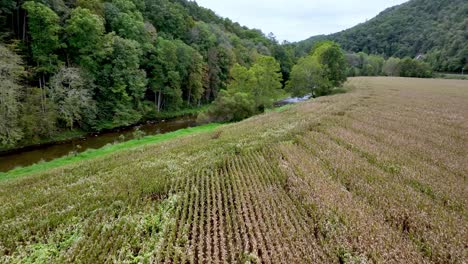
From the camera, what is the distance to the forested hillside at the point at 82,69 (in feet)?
80.1

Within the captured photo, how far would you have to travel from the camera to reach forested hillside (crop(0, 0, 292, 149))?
2441 centimetres

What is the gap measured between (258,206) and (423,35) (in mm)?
153396

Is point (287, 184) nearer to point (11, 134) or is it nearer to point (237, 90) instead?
point (11, 134)

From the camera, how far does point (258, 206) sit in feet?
27.0

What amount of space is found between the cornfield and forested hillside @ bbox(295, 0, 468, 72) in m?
98.3

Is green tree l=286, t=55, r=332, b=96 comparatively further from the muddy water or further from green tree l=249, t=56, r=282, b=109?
the muddy water

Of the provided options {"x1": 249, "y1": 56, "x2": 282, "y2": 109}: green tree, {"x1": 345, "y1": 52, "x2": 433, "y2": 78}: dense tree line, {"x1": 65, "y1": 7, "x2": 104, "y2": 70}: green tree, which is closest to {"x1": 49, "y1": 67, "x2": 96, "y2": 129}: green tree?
Result: {"x1": 65, "y1": 7, "x2": 104, "y2": 70}: green tree

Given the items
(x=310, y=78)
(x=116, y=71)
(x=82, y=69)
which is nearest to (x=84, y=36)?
(x=82, y=69)

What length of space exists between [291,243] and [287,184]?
3.62 m

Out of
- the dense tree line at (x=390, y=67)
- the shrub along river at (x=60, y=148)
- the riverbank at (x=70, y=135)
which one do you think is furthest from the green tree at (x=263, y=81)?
the dense tree line at (x=390, y=67)

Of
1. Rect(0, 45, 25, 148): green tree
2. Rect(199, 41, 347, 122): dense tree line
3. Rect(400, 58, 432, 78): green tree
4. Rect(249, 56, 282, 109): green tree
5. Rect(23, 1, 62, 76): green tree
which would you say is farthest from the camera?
Rect(400, 58, 432, 78): green tree

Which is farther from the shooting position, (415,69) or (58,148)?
(415,69)

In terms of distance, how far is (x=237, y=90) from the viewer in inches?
1610

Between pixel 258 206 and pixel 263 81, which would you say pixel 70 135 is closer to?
pixel 258 206
